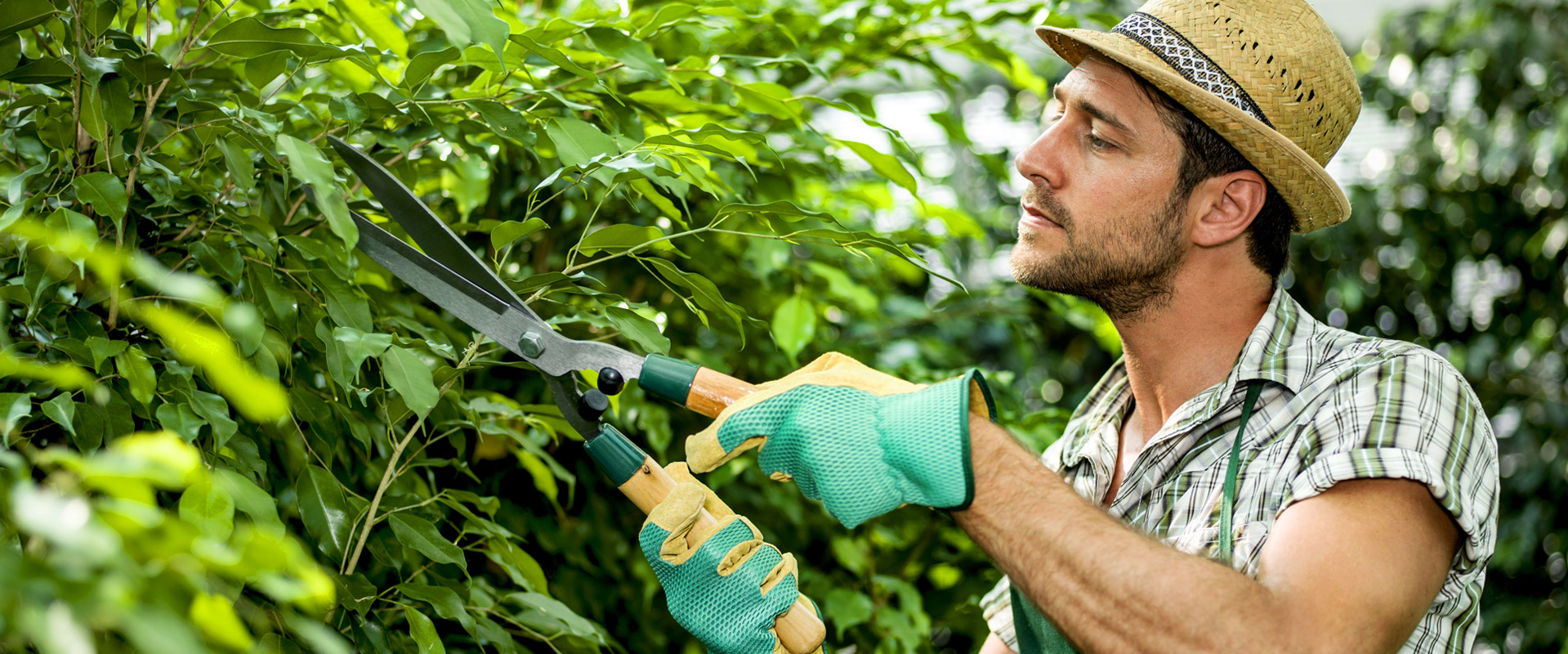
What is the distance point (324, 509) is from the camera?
2.49 ft

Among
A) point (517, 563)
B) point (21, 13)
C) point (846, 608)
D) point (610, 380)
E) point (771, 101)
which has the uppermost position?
point (21, 13)

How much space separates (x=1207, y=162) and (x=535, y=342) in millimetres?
682

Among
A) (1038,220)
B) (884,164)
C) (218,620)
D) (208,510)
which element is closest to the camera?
(218,620)

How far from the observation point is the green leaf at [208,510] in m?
0.57

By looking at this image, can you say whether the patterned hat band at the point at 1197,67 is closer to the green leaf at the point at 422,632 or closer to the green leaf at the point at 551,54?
the green leaf at the point at 551,54

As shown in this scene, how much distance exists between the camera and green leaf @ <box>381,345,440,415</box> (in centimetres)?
69

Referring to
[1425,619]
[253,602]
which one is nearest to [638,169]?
[253,602]

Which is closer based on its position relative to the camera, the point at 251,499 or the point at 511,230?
the point at 251,499

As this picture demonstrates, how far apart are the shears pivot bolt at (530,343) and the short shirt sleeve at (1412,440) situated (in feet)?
1.80

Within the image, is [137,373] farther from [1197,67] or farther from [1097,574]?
[1197,67]

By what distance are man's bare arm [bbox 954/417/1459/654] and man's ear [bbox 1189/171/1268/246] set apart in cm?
37

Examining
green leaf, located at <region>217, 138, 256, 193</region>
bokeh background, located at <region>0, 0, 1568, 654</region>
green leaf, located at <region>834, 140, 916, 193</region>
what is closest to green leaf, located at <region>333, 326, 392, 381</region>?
bokeh background, located at <region>0, 0, 1568, 654</region>

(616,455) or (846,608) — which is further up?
(616,455)

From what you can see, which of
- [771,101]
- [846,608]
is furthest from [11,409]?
[846,608]
